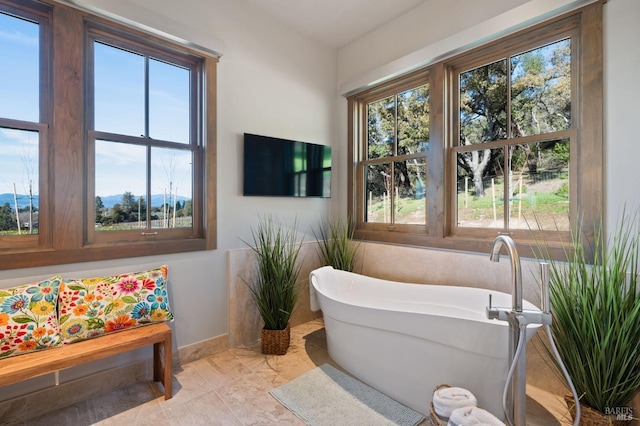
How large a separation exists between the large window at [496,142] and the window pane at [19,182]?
9.08ft

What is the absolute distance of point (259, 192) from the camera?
8.98ft

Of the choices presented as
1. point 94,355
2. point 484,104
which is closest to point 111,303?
point 94,355

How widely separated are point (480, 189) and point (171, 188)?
264cm

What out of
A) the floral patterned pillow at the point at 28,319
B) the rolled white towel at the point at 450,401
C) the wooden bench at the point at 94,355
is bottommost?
the rolled white towel at the point at 450,401

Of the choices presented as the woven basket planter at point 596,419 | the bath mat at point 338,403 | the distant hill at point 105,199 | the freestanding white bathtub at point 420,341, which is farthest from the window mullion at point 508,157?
the distant hill at point 105,199

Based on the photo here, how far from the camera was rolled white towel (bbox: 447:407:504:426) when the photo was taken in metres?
1.21

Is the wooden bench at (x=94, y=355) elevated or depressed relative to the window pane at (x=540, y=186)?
depressed

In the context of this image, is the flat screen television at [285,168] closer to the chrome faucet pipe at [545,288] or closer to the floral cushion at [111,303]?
the floral cushion at [111,303]

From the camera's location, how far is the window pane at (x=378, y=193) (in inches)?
126

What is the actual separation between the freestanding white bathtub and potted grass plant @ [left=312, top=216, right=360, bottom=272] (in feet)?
1.57

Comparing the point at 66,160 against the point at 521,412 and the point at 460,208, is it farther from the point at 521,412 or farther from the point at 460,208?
the point at 460,208

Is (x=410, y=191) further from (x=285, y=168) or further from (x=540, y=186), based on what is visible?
(x=285, y=168)

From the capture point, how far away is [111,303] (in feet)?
6.17

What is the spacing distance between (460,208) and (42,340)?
10.2 feet
